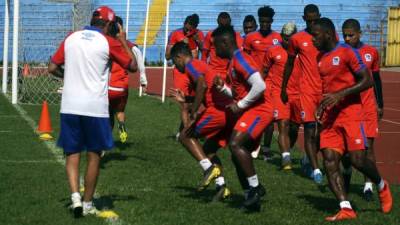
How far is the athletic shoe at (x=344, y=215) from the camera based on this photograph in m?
8.39

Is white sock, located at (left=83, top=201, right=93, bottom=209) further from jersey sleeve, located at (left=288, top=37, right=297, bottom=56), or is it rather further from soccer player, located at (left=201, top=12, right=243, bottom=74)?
soccer player, located at (left=201, top=12, right=243, bottom=74)

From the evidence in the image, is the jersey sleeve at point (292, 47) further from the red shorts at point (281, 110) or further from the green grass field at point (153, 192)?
the green grass field at point (153, 192)

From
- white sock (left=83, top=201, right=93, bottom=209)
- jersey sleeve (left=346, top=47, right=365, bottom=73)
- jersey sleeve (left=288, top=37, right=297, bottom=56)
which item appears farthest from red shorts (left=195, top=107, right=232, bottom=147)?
jersey sleeve (left=288, top=37, right=297, bottom=56)

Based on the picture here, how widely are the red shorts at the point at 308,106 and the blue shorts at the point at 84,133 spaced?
10.8 feet

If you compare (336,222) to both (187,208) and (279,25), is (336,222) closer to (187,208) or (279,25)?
(187,208)

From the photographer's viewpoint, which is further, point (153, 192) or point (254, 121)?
point (153, 192)

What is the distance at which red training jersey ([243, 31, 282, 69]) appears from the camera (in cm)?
1339

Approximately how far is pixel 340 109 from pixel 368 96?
0.98m

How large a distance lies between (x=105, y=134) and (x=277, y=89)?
196 inches

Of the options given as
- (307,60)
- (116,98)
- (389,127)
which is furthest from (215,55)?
(389,127)

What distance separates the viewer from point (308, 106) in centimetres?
1088

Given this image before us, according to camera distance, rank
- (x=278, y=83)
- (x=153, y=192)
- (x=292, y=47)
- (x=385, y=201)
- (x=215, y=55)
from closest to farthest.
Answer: (x=385, y=201) < (x=153, y=192) < (x=292, y=47) < (x=278, y=83) < (x=215, y=55)

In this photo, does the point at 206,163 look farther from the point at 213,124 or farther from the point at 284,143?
the point at 284,143

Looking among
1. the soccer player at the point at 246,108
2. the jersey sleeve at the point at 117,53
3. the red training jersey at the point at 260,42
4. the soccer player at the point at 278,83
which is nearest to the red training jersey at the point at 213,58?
the red training jersey at the point at 260,42
